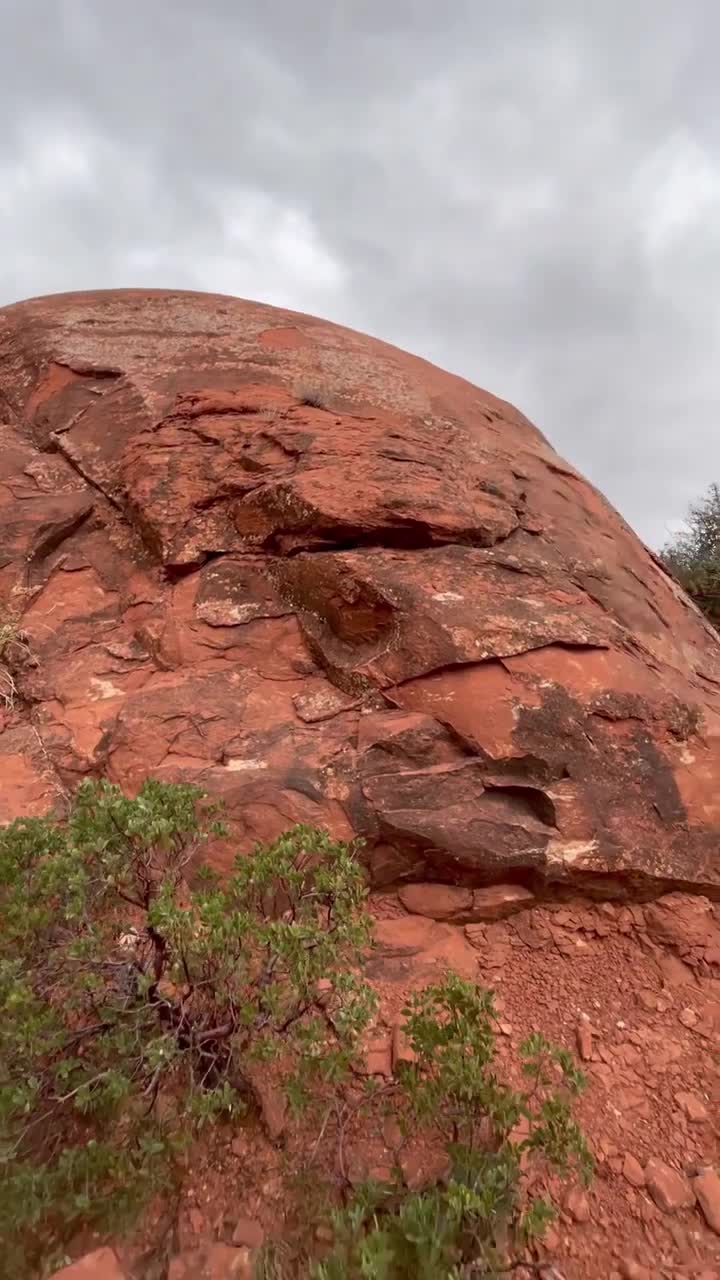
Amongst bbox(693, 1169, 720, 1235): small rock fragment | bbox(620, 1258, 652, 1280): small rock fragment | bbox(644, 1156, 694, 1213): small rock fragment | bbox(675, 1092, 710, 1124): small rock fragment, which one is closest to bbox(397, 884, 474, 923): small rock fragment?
bbox(675, 1092, 710, 1124): small rock fragment

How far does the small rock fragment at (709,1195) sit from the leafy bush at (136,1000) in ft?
4.84

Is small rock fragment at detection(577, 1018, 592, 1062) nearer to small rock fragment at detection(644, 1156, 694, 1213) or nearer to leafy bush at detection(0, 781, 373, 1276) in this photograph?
small rock fragment at detection(644, 1156, 694, 1213)

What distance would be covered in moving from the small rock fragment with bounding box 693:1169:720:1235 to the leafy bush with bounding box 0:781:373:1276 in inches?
58.0

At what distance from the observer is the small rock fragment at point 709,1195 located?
8.91ft

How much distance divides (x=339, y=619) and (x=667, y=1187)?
337 cm

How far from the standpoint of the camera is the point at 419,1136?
113 inches

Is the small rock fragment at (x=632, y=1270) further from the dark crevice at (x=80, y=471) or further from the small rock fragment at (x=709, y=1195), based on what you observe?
the dark crevice at (x=80, y=471)

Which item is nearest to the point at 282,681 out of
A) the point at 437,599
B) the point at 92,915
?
the point at 437,599

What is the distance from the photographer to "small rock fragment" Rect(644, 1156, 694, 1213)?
2.77 meters

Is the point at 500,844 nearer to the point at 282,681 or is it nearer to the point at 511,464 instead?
the point at 282,681

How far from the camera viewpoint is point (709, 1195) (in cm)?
279

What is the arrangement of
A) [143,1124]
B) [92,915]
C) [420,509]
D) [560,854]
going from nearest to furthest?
[143,1124] < [92,915] < [560,854] < [420,509]

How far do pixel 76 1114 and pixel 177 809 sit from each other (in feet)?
3.96

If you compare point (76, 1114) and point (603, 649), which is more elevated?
point (603, 649)
